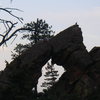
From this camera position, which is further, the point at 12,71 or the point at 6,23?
the point at 12,71

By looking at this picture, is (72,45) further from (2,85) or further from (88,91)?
(2,85)

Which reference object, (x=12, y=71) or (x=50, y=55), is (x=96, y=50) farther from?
(x=12, y=71)

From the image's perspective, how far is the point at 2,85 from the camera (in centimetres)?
2780

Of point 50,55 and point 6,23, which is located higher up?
point 50,55

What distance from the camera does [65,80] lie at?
3441 centimetres

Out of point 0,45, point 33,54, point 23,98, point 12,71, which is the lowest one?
point 0,45

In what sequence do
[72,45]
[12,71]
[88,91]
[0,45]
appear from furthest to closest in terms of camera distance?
[72,45] → [88,91] → [12,71] → [0,45]

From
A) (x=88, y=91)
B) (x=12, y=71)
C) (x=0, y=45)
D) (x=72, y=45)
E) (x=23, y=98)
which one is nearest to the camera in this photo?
(x=0, y=45)

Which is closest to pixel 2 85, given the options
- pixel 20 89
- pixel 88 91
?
pixel 20 89

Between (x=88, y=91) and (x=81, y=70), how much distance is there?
2.61 meters

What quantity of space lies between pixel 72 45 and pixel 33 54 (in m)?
4.27

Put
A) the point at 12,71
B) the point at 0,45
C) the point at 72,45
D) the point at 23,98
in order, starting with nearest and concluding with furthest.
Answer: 1. the point at 0,45
2. the point at 23,98
3. the point at 12,71
4. the point at 72,45

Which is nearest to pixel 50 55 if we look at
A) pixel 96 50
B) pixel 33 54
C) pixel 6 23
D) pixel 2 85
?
pixel 33 54

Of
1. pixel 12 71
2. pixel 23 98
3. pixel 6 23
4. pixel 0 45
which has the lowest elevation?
pixel 0 45
